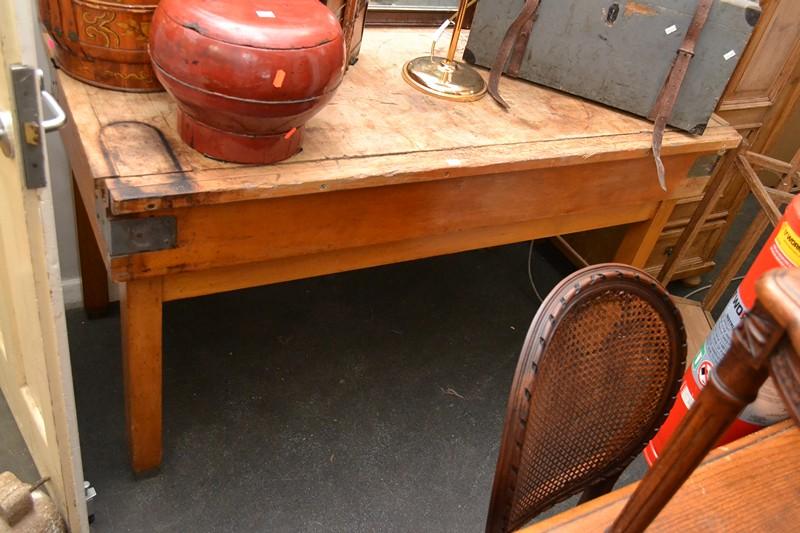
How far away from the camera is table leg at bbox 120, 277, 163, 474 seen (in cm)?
116

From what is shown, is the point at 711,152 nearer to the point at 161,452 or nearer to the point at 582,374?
the point at 582,374

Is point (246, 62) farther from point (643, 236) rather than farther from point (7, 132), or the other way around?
point (643, 236)

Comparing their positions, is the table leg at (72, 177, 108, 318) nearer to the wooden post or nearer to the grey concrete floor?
the grey concrete floor

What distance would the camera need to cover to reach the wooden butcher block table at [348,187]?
1074 millimetres

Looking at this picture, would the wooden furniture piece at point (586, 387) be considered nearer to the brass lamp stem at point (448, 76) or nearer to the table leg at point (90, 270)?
the brass lamp stem at point (448, 76)

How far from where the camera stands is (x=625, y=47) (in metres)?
1.48

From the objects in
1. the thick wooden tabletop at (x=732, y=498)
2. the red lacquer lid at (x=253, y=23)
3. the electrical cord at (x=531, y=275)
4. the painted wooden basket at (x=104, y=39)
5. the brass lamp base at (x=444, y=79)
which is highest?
the red lacquer lid at (x=253, y=23)

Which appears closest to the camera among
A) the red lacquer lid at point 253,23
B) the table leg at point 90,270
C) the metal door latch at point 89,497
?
the red lacquer lid at point 253,23

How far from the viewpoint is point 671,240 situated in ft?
7.36

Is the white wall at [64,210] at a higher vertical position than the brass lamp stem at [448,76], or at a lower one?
lower

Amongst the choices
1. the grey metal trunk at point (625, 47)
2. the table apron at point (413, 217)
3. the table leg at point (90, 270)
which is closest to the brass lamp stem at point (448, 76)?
the grey metal trunk at point (625, 47)

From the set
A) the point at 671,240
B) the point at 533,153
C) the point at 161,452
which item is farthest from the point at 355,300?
the point at 671,240

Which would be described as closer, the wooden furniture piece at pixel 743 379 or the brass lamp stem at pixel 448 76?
the wooden furniture piece at pixel 743 379

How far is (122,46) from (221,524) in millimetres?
982
